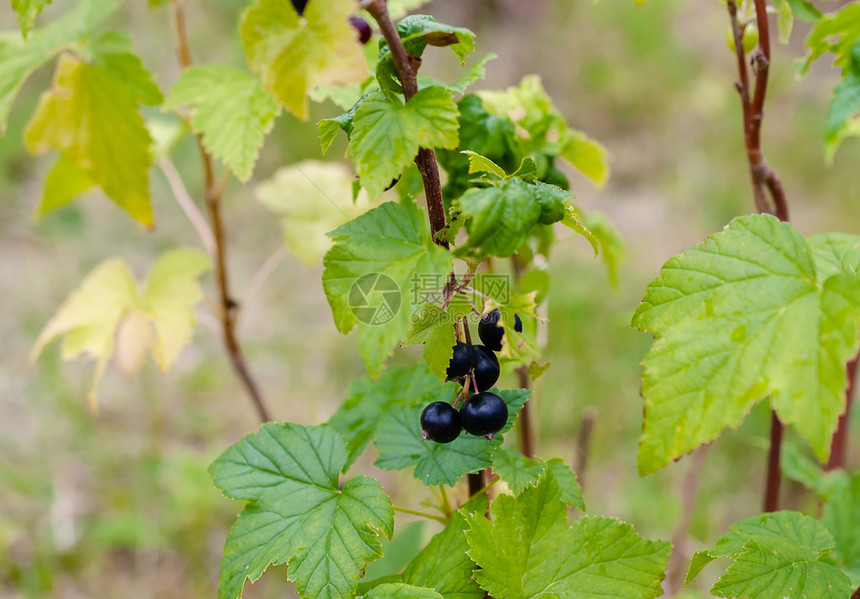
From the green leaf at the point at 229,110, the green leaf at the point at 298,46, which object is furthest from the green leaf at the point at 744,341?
the green leaf at the point at 229,110

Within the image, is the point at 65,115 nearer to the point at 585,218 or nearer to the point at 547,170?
the point at 547,170

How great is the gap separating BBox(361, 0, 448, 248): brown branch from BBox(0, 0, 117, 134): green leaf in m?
0.86

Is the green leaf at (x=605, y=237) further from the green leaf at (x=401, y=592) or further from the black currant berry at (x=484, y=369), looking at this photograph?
the green leaf at (x=401, y=592)

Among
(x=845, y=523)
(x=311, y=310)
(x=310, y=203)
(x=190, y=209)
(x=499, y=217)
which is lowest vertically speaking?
(x=845, y=523)

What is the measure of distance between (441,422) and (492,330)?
125 millimetres

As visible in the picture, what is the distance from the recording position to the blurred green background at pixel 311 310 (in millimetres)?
2094

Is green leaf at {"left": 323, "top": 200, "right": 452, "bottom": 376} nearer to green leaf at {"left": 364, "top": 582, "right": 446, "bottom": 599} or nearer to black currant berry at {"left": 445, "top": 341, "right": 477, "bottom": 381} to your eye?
black currant berry at {"left": 445, "top": 341, "right": 477, "bottom": 381}

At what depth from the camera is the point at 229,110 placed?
1.14 meters

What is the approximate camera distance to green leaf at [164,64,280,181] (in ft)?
3.61

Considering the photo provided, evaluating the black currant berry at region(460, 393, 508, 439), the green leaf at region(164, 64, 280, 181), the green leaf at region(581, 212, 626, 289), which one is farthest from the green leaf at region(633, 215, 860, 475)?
the green leaf at region(164, 64, 280, 181)

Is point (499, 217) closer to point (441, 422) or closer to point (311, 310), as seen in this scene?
point (441, 422)

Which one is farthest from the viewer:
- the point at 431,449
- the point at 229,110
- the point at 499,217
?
the point at 229,110

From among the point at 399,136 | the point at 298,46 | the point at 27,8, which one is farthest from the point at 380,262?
the point at 27,8

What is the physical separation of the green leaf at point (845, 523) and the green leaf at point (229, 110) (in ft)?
3.67
